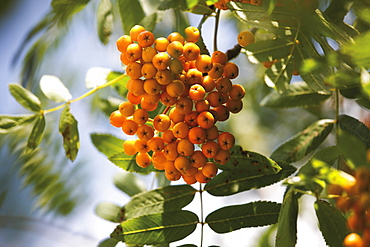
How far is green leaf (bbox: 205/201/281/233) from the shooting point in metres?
0.83

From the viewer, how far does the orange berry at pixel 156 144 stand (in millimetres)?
774

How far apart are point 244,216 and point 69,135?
1.39 ft

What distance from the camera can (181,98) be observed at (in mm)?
756

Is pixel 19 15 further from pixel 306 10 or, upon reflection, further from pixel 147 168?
pixel 306 10

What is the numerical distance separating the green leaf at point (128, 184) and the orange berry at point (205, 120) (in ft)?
1.75

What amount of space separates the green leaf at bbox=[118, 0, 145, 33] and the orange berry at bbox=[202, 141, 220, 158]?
0.44 meters

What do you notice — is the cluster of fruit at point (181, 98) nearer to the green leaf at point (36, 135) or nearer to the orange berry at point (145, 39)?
the orange berry at point (145, 39)

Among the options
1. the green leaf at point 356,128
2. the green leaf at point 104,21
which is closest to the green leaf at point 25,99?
the green leaf at point 104,21

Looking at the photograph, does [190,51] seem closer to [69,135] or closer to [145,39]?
[145,39]

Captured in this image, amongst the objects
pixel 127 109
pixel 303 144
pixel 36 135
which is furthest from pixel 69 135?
pixel 303 144

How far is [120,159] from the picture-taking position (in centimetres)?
92

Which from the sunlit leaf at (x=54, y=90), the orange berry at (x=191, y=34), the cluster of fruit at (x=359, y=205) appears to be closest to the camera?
the cluster of fruit at (x=359, y=205)

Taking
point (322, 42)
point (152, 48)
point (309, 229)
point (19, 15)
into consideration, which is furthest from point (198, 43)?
point (19, 15)

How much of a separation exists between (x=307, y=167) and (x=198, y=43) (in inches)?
13.1
